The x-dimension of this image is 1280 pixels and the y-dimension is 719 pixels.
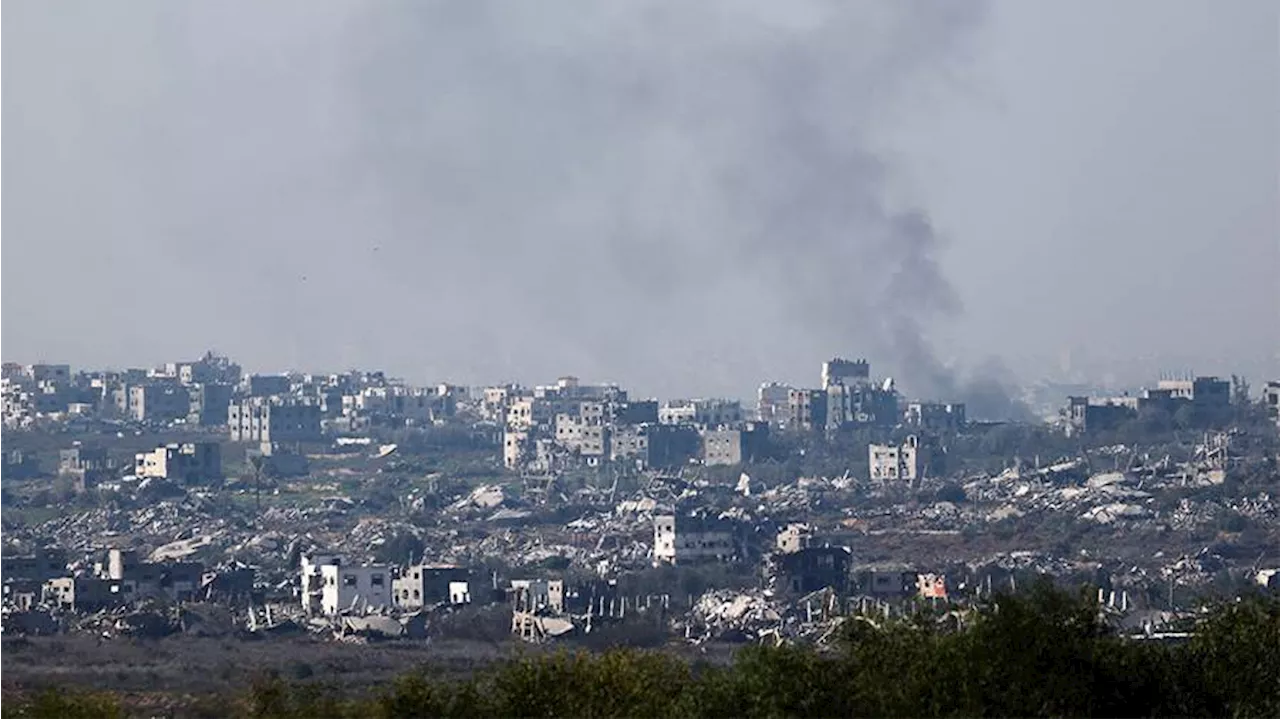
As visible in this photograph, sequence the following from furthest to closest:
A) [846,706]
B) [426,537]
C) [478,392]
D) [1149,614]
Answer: [478,392]
[426,537]
[1149,614]
[846,706]

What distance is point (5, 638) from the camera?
4066cm

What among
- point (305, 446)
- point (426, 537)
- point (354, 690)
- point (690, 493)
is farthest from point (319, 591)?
point (305, 446)

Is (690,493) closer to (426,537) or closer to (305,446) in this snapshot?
(426,537)

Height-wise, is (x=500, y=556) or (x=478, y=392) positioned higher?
(x=478, y=392)

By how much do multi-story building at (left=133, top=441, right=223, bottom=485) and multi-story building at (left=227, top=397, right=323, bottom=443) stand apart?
32.0ft

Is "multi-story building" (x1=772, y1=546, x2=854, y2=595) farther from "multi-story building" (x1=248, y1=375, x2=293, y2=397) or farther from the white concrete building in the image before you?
"multi-story building" (x1=248, y1=375, x2=293, y2=397)

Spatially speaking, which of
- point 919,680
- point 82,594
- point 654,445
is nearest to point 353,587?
point 82,594

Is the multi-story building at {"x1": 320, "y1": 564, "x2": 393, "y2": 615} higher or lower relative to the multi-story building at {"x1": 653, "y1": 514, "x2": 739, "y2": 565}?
lower

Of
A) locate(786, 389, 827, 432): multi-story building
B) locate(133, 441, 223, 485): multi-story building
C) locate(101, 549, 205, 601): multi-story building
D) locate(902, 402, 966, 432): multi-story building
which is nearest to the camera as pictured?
locate(101, 549, 205, 601): multi-story building

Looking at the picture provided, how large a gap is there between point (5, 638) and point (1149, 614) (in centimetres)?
1539

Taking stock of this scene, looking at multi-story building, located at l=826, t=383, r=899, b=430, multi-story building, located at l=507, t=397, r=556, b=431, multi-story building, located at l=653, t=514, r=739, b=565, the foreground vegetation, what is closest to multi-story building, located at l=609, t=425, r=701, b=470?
multi-story building, located at l=507, t=397, r=556, b=431

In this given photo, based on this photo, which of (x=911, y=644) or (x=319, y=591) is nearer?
(x=911, y=644)

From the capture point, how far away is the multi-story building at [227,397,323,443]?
3423 inches

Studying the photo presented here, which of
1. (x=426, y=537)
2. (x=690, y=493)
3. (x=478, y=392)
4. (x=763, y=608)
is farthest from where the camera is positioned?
(x=478, y=392)
